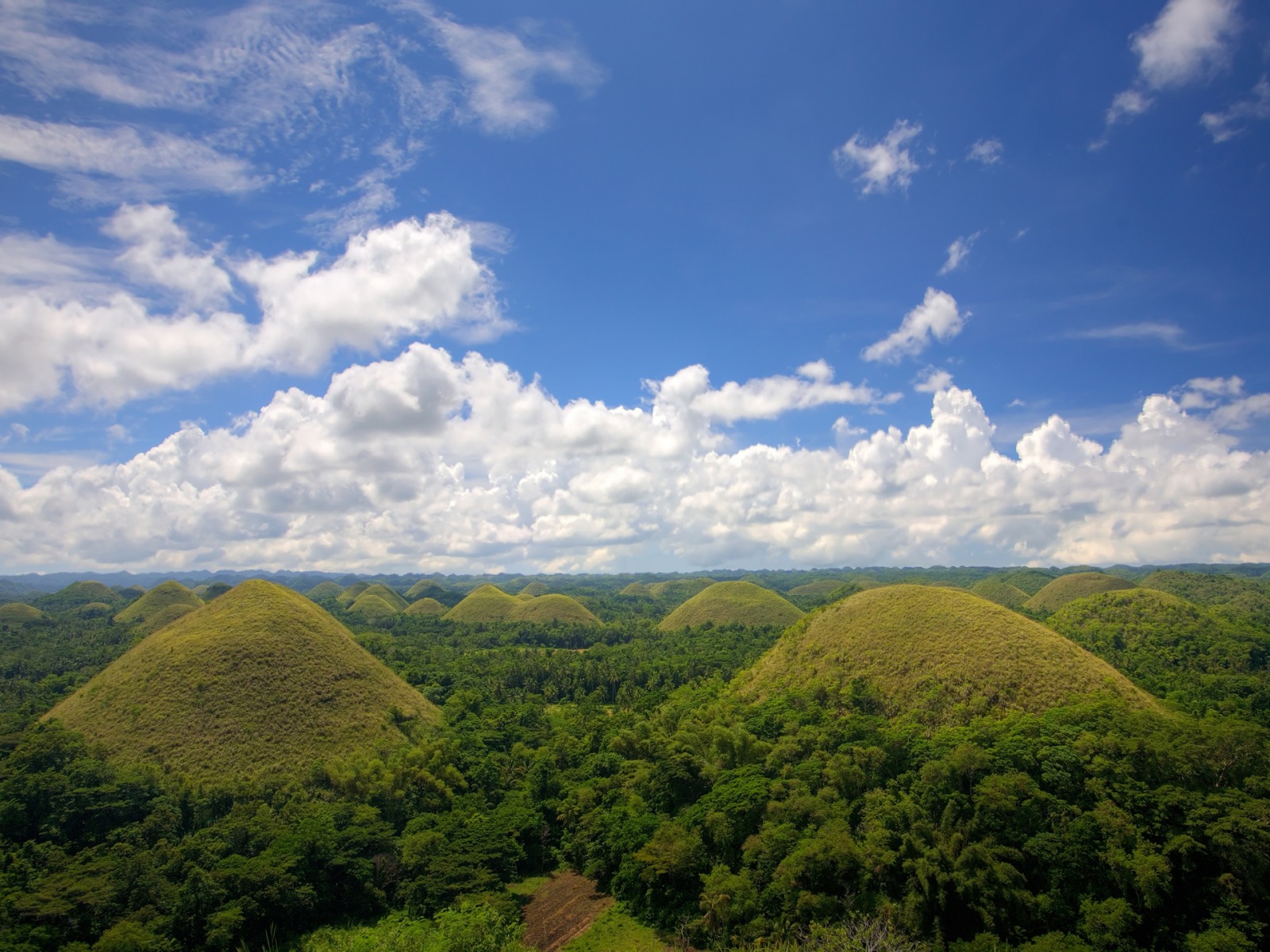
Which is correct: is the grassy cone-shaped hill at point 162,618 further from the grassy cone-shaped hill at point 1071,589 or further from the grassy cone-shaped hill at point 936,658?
the grassy cone-shaped hill at point 1071,589

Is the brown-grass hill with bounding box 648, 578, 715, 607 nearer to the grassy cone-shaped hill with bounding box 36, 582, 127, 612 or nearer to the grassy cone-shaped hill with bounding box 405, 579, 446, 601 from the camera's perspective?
the grassy cone-shaped hill with bounding box 405, 579, 446, 601

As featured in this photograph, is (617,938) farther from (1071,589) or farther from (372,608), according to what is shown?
(372,608)

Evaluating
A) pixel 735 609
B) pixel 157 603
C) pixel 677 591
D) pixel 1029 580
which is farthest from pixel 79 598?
pixel 1029 580

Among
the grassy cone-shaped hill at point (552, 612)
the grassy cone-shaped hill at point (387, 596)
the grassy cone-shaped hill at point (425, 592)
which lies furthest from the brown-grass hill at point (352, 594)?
the grassy cone-shaped hill at point (552, 612)

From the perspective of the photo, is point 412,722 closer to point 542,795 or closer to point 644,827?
point 542,795

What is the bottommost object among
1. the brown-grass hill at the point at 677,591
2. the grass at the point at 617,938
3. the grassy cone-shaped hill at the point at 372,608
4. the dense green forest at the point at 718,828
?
the brown-grass hill at the point at 677,591

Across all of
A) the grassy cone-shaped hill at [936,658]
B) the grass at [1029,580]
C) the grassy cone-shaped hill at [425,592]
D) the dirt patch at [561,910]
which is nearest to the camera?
the dirt patch at [561,910]

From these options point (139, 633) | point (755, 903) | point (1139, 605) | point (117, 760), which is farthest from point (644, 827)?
point (139, 633)
